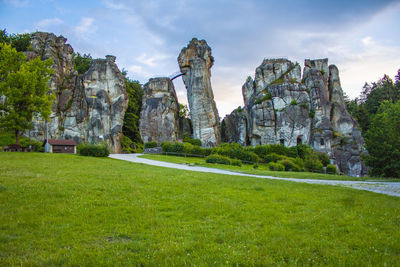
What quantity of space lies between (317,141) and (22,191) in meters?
52.4

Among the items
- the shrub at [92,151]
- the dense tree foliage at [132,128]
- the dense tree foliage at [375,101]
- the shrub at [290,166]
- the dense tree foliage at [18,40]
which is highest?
the dense tree foliage at [18,40]

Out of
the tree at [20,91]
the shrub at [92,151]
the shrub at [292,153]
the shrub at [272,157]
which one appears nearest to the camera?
the tree at [20,91]

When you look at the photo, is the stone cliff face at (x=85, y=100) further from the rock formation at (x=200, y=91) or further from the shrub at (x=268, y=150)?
the shrub at (x=268, y=150)

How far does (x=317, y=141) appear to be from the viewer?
50969mm

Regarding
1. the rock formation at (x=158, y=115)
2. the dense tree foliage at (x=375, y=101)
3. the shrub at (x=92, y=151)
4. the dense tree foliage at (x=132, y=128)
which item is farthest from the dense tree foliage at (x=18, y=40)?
the dense tree foliage at (x=375, y=101)

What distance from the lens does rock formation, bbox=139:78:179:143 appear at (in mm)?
56906

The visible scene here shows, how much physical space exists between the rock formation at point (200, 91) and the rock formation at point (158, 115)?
4.90 metres

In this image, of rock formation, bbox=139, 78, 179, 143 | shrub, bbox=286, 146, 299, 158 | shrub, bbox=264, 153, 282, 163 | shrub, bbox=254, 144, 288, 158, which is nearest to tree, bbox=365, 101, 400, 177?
shrub, bbox=264, 153, 282, 163

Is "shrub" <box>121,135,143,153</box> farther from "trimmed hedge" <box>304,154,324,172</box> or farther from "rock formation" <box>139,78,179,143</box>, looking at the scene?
"trimmed hedge" <box>304,154,324,172</box>

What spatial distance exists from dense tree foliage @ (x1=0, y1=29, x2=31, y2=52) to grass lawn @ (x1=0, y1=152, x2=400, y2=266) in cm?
6582

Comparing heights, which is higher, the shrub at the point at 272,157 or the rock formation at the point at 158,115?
the rock formation at the point at 158,115

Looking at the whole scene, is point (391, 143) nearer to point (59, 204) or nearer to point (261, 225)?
point (261, 225)

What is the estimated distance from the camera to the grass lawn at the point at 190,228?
4.39 m

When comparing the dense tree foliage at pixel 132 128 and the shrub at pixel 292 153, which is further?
the dense tree foliage at pixel 132 128
